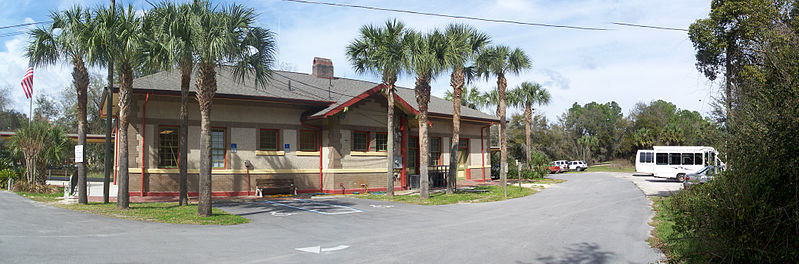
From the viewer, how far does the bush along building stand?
65.6 feet

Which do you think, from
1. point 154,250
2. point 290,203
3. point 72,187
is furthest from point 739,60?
point 72,187

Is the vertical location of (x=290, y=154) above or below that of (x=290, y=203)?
above

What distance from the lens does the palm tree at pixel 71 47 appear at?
47.3ft

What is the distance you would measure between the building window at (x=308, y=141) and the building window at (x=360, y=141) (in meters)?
1.88

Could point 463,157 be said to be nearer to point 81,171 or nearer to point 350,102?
point 350,102

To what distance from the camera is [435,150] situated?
2916 cm

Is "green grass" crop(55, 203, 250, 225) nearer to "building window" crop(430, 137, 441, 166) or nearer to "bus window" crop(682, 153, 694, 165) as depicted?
"building window" crop(430, 137, 441, 166)

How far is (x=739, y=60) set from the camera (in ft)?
50.8

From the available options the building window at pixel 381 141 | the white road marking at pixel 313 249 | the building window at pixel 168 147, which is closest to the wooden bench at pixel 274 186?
the building window at pixel 168 147

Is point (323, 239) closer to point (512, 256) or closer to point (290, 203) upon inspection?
point (512, 256)

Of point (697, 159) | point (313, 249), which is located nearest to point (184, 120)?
point (313, 249)

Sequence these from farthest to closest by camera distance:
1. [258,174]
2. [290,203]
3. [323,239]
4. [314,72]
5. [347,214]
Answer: [314,72] < [258,174] < [290,203] < [347,214] < [323,239]

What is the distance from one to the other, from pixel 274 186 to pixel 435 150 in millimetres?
10962

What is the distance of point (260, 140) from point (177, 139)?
3439 millimetres
